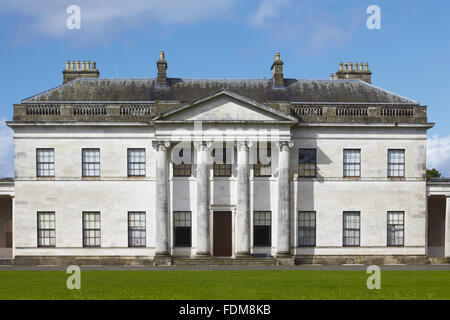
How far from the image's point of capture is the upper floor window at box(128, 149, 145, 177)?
38375 millimetres

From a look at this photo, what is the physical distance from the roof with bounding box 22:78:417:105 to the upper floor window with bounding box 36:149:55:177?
415cm

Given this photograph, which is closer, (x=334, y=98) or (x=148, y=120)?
(x=148, y=120)

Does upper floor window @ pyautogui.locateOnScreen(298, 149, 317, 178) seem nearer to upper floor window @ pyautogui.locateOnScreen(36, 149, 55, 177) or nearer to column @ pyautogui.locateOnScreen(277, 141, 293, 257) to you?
column @ pyautogui.locateOnScreen(277, 141, 293, 257)

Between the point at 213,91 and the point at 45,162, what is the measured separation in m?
12.0

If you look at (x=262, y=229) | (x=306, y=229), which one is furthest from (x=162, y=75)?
(x=306, y=229)

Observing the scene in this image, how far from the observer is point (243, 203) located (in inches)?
1449

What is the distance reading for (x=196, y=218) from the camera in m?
38.0

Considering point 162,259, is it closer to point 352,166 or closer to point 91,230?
point 91,230

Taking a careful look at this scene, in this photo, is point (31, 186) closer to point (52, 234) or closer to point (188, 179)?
point (52, 234)

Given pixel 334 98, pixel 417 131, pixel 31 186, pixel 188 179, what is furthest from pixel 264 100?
pixel 31 186

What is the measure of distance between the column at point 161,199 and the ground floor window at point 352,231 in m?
11.5

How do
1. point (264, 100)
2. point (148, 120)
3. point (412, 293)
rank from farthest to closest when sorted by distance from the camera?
point (264, 100), point (148, 120), point (412, 293)

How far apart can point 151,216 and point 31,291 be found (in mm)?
18114

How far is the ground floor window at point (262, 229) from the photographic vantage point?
38.4 metres
